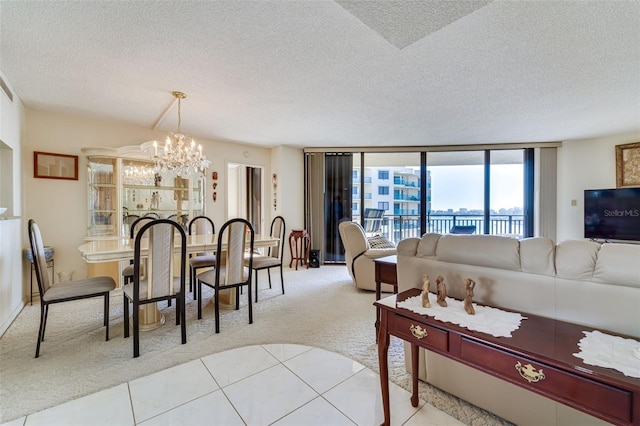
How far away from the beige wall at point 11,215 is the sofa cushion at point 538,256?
396 centimetres

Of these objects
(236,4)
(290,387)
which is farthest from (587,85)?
(290,387)

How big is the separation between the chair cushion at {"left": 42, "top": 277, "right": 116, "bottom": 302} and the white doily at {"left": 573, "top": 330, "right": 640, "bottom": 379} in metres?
3.06

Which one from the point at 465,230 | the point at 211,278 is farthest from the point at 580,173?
the point at 211,278

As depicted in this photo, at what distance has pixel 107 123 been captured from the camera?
3.72 metres

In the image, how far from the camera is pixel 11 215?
2.72 meters

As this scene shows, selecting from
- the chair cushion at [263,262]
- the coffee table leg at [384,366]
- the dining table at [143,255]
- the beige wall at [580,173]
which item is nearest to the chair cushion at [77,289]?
the dining table at [143,255]

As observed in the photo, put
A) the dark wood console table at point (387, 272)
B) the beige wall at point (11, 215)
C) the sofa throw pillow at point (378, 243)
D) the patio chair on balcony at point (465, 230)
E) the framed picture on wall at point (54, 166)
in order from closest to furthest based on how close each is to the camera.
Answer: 1. the dark wood console table at point (387, 272)
2. the beige wall at point (11, 215)
3. the framed picture on wall at point (54, 166)
4. the sofa throw pillow at point (378, 243)
5. the patio chair on balcony at point (465, 230)

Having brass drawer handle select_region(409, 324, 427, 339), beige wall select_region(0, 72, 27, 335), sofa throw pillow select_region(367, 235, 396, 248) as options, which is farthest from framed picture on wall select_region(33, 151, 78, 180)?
brass drawer handle select_region(409, 324, 427, 339)

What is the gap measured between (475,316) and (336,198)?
4.50m

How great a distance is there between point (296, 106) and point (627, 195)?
16.9 ft

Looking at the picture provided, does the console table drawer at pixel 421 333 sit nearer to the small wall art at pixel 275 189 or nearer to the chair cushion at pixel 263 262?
the chair cushion at pixel 263 262

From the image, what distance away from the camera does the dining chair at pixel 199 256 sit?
331cm

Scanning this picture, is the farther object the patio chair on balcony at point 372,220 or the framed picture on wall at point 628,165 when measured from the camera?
the patio chair on balcony at point 372,220

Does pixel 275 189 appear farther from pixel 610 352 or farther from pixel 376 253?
pixel 610 352
